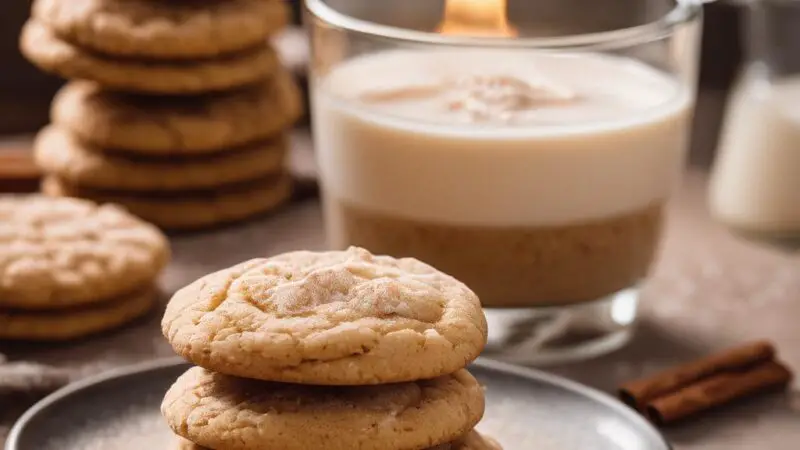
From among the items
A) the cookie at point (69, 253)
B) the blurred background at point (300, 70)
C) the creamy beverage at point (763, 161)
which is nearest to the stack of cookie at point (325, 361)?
the cookie at point (69, 253)

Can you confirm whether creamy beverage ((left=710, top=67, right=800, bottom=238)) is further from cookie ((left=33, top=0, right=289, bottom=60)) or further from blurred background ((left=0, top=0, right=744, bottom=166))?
cookie ((left=33, top=0, right=289, bottom=60))

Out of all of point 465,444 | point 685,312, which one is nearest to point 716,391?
point 685,312

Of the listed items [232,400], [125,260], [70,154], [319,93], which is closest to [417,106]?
[319,93]

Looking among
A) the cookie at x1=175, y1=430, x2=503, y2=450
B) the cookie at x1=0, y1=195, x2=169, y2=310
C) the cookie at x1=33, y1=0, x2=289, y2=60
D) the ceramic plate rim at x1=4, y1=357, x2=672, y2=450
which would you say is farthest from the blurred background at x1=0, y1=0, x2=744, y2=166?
the cookie at x1=175, y1=430, x2=503, y2=450

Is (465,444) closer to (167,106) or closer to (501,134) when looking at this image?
(501,134)

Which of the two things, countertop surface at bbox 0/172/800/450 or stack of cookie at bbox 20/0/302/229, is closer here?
countertop surface at bbox 0/172/800/450

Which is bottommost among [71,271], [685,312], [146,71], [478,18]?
[685,312]

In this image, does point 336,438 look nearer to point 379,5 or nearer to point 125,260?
point 125,260
